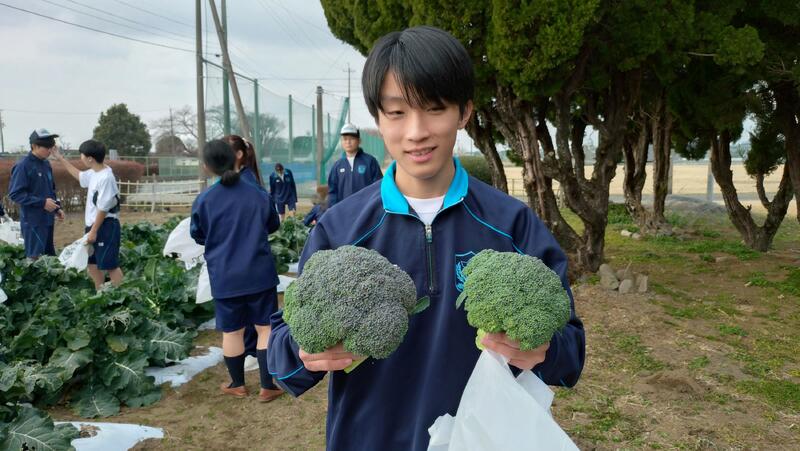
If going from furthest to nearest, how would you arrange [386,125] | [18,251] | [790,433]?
[18,251] < [790,433] < [386,125]

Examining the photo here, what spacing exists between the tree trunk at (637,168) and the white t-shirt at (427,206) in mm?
11866

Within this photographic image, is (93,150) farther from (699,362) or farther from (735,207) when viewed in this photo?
(735,207)

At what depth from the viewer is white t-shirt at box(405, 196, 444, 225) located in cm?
163

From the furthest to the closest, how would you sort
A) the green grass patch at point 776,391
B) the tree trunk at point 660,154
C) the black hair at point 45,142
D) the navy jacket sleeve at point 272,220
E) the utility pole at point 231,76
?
the utility pole at point 231,76 → the tree trunk at point 660,154 → the black hair at point 45,142 → the navy jacket sleeve at point 272,220 → the green grass patch at point 776,391

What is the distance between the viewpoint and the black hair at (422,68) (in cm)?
149

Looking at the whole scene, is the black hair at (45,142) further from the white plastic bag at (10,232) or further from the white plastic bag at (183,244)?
the white plastic bag at (183,244)

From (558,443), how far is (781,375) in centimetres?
454

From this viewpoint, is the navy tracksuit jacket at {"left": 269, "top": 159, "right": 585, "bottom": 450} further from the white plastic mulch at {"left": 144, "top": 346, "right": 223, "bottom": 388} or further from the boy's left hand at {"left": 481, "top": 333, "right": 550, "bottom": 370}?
the white plastic mulch at {"left": 144, "top": 346, "right": 223, "bottom": 388}

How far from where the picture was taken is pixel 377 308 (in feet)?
4.42

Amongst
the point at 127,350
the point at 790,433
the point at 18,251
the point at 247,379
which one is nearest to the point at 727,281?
the point at 790,433

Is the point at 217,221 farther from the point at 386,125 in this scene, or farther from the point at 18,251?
the point at 18,251

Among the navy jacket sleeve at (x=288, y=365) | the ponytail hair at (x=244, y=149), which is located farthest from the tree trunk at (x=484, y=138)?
the navy jacket sleeve at (x=288, y=365)

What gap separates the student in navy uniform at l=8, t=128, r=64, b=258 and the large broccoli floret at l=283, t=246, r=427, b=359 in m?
6.86

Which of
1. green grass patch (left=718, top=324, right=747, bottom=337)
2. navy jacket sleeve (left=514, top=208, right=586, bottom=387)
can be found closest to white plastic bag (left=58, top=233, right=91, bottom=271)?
navy jacket sleeve (left=514, top=208, right=586, bottom=387)
